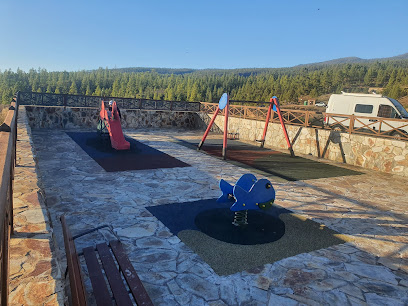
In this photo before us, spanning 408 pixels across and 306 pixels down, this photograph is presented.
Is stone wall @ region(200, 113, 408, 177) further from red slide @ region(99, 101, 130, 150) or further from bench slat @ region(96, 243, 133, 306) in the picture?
bench slat @ region(96, 243, 133, 306)

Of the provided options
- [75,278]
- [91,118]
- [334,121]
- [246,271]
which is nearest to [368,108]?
[334,121]

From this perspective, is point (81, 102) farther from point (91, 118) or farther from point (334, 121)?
point (334, 121)

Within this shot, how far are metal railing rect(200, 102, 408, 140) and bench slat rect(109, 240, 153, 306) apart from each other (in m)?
8.42

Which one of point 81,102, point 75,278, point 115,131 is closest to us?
point 75,278

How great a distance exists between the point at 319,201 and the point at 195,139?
8.13 meters

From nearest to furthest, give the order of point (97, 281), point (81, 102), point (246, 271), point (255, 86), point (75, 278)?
point (75, 278) → point (97, 281) → point (246, 271) → point (81, 102) → point (255, 86)

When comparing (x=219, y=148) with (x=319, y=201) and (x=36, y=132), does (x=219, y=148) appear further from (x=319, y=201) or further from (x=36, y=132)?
(x=36, y=132)

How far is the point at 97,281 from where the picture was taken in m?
2.58

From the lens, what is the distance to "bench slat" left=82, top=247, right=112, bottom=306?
2.37 metres

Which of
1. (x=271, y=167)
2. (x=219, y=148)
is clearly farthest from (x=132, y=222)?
(x=219, y=148)

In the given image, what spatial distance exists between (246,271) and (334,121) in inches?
431

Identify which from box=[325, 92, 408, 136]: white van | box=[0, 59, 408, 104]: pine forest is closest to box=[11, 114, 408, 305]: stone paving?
box=[325, 92, 408, 136]: white van

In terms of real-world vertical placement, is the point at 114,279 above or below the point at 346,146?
below

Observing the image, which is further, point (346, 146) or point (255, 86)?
point (255, 86)
